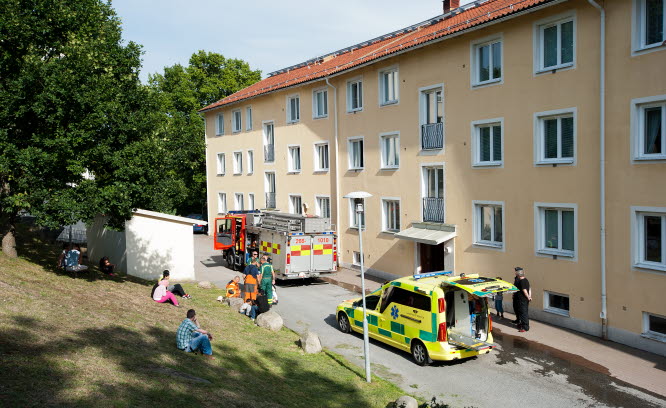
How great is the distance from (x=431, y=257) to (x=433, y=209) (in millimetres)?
2017

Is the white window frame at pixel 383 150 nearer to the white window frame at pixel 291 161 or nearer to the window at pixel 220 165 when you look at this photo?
the white window frame at pixel 291 161

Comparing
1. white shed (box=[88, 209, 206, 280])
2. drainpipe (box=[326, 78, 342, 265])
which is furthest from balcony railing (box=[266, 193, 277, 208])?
white shed (box=[88, 209, 206, 280])

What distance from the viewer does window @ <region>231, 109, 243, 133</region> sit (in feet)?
122

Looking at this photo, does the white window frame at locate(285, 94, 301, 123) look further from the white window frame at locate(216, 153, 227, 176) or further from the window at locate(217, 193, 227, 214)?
the window at locate(217, 193, 227, 214)

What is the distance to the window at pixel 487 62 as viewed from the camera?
1786 centimetres

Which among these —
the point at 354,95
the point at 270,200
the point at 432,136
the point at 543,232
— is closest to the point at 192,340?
the point at 543,232

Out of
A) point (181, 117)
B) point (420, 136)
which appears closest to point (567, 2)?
point (420, 136)

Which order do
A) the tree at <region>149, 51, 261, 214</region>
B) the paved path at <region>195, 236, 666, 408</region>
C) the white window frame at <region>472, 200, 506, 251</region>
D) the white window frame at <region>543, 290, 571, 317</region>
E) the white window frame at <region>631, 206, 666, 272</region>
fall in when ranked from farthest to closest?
the tree at <region>149, 51, 261, 214</region>
the white window frame at <region>472, 200, 506, 251</region>
the white window frame at <region>543, 290, 571, 317</region>
the white window frame at <region>631, 206, 666, 272</region>
the paved path at <region>195, 236, 666, 408</region>

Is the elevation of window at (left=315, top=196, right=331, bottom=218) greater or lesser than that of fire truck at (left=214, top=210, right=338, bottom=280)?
greater

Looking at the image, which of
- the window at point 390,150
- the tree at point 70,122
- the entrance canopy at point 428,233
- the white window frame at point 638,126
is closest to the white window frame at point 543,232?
the white window frame at point 638,126

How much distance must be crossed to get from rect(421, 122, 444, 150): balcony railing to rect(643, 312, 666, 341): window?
29.7 feet

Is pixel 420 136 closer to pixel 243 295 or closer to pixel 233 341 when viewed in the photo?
pixel 243 295

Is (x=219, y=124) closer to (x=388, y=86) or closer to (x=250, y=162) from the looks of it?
(x=250, y=162)

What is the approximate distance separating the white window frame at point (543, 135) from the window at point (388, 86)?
24.2 feet
